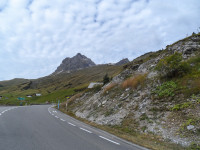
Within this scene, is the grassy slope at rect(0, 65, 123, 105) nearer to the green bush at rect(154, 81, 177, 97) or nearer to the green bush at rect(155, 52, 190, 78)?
the green bush at rect(155, 52, 190, 78)

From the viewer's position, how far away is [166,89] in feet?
38.4

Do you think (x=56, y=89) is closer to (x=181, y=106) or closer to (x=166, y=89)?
(x=166, y=89)

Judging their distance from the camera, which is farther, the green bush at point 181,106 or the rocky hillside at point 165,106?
the green bush at point 181,106

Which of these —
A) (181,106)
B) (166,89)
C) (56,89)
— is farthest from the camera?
(56,89)

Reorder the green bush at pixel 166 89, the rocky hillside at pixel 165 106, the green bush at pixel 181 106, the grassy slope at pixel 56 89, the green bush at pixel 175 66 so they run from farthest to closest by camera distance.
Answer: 1. the grassy slope at pixel 56 89
2. the green bush at pixel 175 66
3. the green bush at pixel 166 89
4. the green bush at pixel 181 106
5. the rocky hillside at pixel 165 106

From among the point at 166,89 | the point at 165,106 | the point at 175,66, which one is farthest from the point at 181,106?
the point at 175,66

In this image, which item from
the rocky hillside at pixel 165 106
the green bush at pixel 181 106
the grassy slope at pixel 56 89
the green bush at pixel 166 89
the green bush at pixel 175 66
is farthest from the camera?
the grassy slope at pixel 56 89

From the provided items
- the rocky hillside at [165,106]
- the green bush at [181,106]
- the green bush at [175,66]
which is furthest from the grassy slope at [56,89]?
the green bush at [181,106]

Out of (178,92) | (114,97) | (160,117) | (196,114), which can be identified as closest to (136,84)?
(114,97)

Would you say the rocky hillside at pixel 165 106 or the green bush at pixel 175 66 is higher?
the green bush at pixel 175 66

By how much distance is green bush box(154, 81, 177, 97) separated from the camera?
11.2 meters

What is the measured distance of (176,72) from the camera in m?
13.1

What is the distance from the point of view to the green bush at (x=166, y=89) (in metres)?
11.2

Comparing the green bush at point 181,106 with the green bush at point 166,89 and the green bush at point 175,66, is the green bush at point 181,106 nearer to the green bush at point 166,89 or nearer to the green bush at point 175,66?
the green bush at point 166,89
